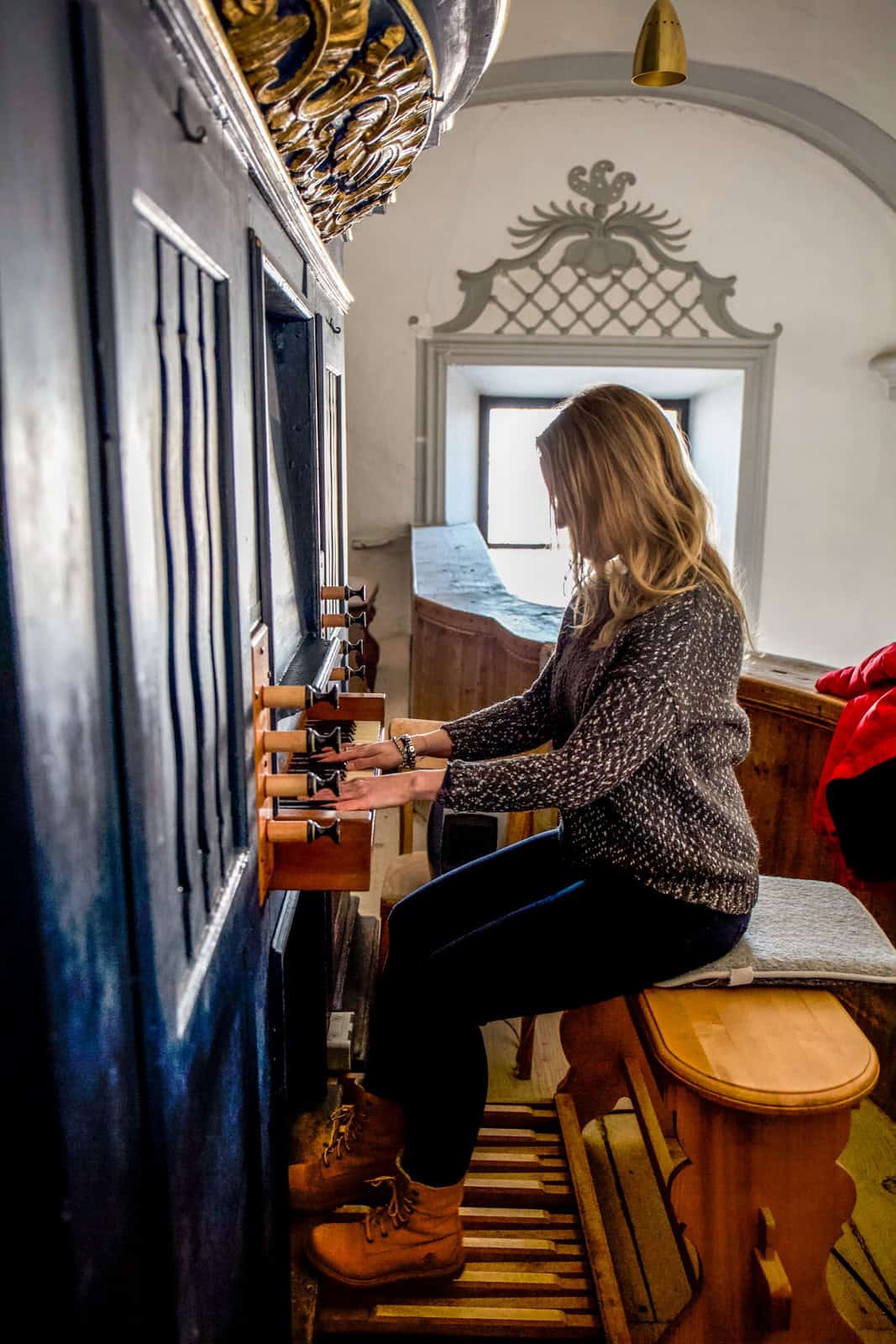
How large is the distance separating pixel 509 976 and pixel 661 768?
36 cm

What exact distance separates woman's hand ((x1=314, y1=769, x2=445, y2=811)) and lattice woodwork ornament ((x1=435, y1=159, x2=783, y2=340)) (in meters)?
4.09

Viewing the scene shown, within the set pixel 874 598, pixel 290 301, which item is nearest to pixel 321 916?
pixel 290 301

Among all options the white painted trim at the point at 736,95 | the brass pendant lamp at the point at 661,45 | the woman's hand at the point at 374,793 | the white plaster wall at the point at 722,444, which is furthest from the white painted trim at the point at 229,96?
the white plaster wall at the point at 722,444

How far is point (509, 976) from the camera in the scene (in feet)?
4.78

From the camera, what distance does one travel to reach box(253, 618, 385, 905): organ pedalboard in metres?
1.14

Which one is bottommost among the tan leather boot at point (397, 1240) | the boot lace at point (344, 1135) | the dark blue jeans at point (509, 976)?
the tan leather boot at point (397, 1240)

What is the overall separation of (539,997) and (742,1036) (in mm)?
274

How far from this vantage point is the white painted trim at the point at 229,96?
72cm

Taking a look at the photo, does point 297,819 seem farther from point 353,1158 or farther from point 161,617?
point 353,1158

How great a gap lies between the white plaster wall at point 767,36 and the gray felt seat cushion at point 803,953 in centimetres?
427

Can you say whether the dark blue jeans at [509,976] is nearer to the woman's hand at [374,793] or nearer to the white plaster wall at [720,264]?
the woman's hand at [374,793]

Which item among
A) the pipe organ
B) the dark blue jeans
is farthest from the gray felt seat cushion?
the pipe organ

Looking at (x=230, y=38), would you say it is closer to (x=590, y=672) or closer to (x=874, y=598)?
(x=590, y=672)

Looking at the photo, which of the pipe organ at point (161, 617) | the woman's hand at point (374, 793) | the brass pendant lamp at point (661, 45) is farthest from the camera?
the brass pendant lamp at point (661, 45)
